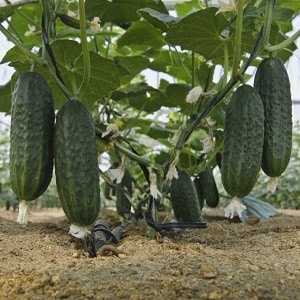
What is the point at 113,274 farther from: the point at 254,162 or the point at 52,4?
the point at 52,4

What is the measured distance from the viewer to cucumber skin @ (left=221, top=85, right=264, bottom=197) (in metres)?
1.81

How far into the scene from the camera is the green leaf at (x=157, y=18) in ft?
7.25

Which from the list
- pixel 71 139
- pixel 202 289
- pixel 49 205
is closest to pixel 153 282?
pixel 202 289

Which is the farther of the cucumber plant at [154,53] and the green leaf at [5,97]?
the green leaf at [5,97]

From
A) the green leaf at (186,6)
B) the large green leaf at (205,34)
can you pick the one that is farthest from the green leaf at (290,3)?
the green leaf at (186,6)

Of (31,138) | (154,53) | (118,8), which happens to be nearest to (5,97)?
(118,8)

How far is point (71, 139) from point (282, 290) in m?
0.73

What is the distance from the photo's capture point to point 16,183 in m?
1.72

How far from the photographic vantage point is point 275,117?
74.7 inches

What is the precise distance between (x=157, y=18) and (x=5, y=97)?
3.31 feet

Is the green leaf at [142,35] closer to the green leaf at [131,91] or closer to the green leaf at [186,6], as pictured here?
the green leaf at [131,91]

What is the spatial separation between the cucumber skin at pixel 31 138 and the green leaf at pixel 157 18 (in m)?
0.65

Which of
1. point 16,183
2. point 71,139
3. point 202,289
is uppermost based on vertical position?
point 71,139

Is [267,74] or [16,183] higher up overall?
[267,74]
